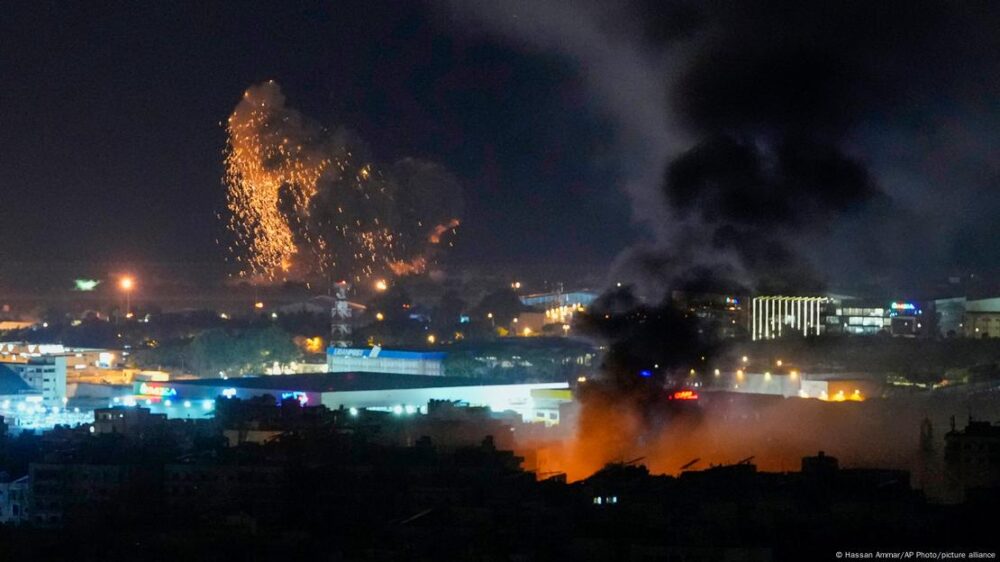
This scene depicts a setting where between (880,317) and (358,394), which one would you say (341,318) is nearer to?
(880,317)

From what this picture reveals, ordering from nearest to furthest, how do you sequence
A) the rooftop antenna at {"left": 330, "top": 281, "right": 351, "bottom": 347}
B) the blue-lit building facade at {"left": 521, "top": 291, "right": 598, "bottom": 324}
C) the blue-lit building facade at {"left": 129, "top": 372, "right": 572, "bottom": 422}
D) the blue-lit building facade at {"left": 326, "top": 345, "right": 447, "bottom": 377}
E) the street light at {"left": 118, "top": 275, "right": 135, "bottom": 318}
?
the blue-lit building facade at {"left": 129, "top": 372, "right": 572, "bottom": 422}
the blue-lit building facade at {"left": 326, "top": 345, "right": 447, "bottom": 377}
the blue-lit building facade at {"left": 521, "top": 291, "right": 598, "bottom": 324}
the rooftop antenna at {"left": 330, "top": 281, "right": 351, "bottom": 347}
the street light at {"left": 118, "top": 275, "right": 135, "bottom": 318}

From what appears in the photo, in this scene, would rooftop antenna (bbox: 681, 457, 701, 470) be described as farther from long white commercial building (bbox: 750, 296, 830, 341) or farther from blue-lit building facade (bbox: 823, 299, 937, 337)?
blue-lit building facade (bbox: 823, 299, 937, 337)

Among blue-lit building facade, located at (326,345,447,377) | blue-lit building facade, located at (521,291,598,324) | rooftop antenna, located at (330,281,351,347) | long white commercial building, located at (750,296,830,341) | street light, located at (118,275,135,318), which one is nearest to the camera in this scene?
long white commercial building, located at (750,296,830,341)

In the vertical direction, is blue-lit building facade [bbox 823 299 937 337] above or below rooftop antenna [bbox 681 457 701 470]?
above

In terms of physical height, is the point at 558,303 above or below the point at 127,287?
below

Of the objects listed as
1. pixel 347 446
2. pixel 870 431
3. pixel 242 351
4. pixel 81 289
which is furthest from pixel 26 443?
pixel 81 289

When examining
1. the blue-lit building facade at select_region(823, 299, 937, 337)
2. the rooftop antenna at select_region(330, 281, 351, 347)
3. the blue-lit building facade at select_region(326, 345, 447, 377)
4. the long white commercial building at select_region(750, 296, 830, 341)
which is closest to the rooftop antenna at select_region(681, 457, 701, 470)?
the long white commercial building at select_region(750, 296, 830, 341)

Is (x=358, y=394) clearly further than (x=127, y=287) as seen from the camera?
No

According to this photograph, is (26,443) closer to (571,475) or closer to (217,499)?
(217,499)

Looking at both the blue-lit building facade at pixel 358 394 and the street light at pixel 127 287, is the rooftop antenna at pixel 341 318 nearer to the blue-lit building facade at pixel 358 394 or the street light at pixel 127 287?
the blue-lit building facade at pixel 358 394

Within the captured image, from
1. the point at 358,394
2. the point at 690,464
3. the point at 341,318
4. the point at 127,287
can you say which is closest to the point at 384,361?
the point at 341,318

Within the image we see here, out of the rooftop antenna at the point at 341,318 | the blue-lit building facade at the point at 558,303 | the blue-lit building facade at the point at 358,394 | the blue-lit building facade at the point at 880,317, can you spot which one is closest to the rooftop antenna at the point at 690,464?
the blue-lit building facade at the point at 358,394

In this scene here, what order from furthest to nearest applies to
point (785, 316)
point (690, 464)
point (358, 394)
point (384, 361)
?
point (384, 361), point (785, 316), point (358, 394), point (690, 464)
